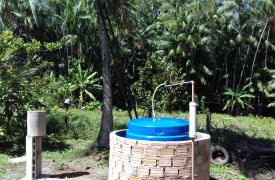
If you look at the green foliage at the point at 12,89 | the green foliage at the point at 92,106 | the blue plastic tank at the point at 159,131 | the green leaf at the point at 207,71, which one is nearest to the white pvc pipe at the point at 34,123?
the green foliage at the point at 12,89

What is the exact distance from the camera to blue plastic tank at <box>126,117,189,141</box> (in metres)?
3.52

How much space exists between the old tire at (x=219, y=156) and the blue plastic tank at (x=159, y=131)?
3.48 m

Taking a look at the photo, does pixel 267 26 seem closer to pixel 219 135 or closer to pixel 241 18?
pixel 241 18

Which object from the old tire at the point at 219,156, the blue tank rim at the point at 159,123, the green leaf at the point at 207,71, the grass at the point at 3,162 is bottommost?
the grass at the point at 3,162

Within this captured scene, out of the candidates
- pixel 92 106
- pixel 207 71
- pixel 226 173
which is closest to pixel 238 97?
pixel 207 71

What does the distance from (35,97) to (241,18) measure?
13.0 meters

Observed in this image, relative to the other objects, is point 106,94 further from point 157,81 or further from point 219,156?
point 157,81

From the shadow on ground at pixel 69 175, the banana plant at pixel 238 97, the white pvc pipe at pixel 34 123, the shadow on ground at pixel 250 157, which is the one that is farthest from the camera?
the banana plant at pixel 238 97

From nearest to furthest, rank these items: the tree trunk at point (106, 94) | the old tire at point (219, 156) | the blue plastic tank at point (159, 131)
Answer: the blue plastic tank at point (159, 131) → the old tire at point (219, 156) → the tree trunk at point (106, 94)

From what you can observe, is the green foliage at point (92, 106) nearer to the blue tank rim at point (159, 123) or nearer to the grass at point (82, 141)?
the grass at point (82, 141)

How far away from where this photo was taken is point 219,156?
7070 mm

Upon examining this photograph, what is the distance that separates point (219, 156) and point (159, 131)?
12.8 feet

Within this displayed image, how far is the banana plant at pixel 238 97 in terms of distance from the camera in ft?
60.8

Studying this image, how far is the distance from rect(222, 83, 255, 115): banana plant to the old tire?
38.8 feet
